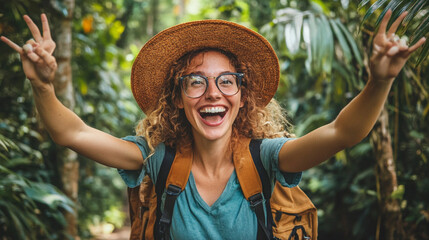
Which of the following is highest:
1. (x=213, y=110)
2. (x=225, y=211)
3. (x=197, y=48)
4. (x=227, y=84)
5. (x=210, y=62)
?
(x=197, y=48)

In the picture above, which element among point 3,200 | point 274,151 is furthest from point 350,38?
point 3,200

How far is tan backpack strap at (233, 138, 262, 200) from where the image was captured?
1785 mm

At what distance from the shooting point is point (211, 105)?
1.88 meters

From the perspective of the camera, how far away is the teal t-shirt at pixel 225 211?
1.75m

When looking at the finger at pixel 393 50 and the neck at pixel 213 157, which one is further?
the neck at pixel 213 157

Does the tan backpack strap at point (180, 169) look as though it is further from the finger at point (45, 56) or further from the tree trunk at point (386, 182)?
the tree trunk at point (386, 182)

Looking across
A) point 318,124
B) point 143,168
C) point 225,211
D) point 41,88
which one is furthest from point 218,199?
point 318,124

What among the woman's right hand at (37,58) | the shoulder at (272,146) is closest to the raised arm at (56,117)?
the woman's right hand at (37,58)

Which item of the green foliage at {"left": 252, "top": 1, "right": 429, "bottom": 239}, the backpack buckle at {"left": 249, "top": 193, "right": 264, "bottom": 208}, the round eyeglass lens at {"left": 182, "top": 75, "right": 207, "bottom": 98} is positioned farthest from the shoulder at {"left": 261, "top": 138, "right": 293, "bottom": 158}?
the green foliage at {"left": 252, "top": 1, "right": 429, "bottom": 239}

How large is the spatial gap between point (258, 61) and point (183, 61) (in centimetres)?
45

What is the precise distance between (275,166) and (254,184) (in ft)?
0.48

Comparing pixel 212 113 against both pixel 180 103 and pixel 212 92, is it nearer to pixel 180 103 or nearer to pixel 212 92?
pixel 212 92

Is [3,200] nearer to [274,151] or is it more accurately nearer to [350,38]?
[274,151]

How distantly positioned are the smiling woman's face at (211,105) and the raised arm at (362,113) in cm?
38
